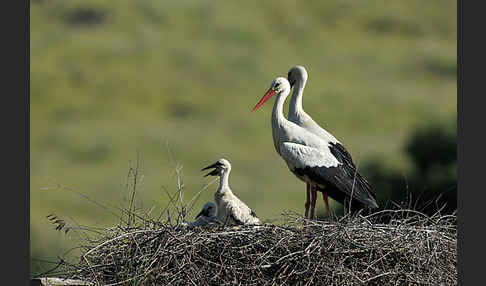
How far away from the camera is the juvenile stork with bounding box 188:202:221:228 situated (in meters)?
6.40

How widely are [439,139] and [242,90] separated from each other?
1640cm

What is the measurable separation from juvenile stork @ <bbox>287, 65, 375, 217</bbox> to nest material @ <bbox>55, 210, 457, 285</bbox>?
132 centimetres

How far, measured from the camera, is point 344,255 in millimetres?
5480

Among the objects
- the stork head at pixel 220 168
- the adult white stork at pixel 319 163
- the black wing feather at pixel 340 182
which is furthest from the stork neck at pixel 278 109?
the stork head at pixel 220 168

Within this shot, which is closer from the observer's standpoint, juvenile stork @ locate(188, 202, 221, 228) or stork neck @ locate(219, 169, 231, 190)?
juvenile stork @ locate(188, 202, 221, 228)

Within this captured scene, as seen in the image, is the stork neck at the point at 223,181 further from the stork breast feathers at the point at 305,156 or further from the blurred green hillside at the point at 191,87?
the blurred green hillside at the point at 191,87

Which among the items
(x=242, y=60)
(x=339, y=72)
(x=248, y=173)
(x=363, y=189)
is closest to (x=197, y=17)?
(x=242, y=60)

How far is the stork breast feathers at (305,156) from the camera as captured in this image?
6707mm

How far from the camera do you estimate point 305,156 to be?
264 inches

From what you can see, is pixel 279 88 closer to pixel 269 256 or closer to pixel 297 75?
pixel 297 75

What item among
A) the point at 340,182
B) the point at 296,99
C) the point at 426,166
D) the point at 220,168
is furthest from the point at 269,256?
the point at 426,166

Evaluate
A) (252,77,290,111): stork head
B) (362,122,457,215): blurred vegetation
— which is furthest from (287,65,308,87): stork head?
(362,122,457,215): blurred vegetation

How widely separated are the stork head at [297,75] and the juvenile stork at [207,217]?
1.28 meters

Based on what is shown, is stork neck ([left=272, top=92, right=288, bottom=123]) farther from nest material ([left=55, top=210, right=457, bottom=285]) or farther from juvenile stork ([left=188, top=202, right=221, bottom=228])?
nest material ([left=55, top=210, right=457, bottom=285])
